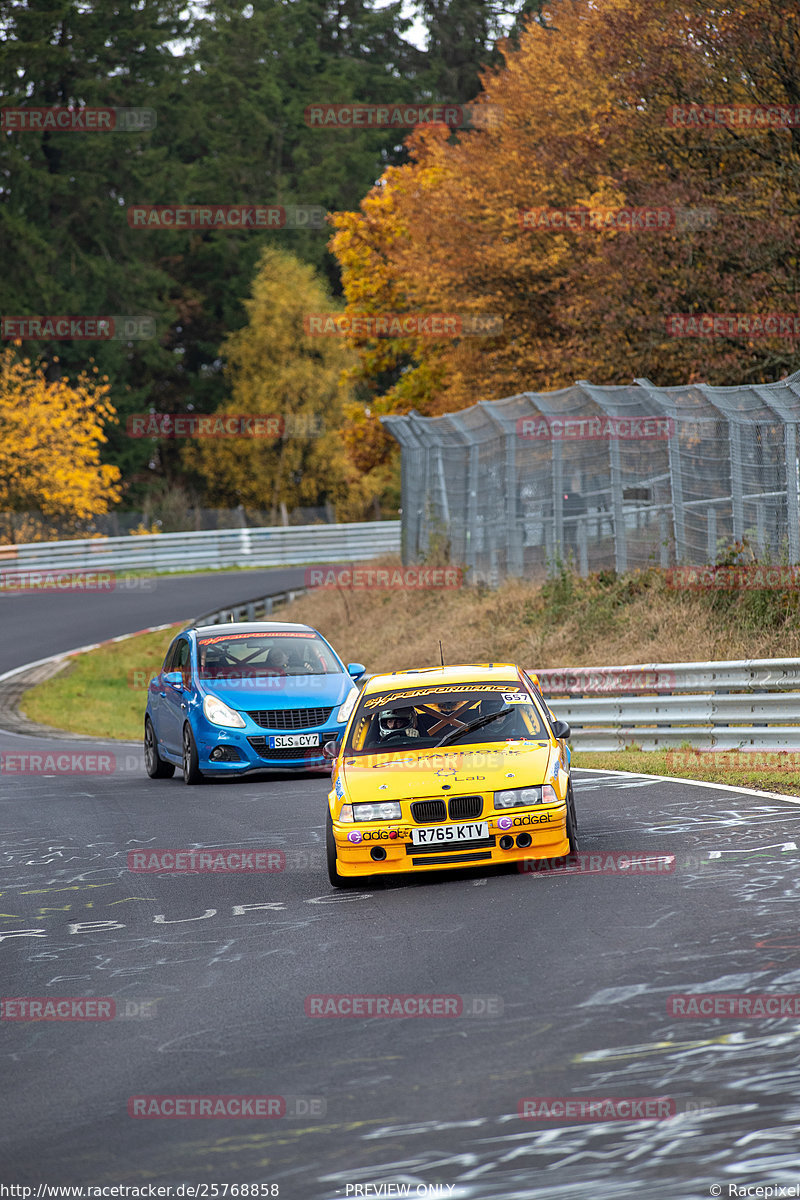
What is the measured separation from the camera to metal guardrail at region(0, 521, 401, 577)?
45.6m

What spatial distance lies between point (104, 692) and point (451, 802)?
2116cm

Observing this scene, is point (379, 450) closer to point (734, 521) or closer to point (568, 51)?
point (568, 51)

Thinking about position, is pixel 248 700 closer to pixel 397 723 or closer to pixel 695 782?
pixel 695 782

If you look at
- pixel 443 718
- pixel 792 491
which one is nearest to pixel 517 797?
pixel 443 718

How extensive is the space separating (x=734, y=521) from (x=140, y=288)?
162ft

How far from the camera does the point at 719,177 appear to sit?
2462 cm

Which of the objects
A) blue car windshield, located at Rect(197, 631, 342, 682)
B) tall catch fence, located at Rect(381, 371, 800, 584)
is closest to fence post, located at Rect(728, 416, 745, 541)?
tall catch fence, located at Rect(381, 371, 800, 584)

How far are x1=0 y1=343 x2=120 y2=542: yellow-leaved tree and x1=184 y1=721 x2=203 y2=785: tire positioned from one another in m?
35.5

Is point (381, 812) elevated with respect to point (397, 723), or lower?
lower

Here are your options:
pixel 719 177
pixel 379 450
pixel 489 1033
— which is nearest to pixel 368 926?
pixel 489 1033

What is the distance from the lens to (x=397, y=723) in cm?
1087

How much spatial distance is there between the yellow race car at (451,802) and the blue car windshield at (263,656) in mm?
6296

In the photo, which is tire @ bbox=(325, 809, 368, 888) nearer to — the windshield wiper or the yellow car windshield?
the yellow car windshield

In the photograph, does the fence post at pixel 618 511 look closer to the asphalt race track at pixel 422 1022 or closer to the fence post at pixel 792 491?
the fence post at pixel 792 491
